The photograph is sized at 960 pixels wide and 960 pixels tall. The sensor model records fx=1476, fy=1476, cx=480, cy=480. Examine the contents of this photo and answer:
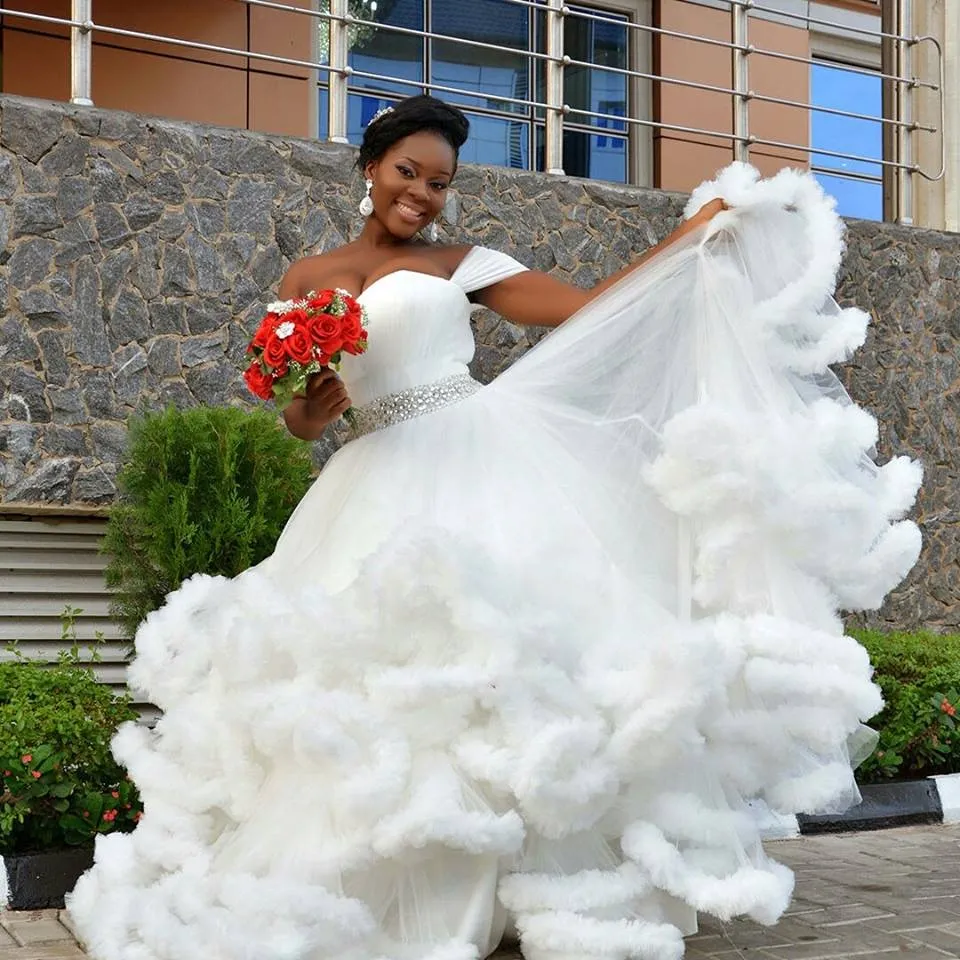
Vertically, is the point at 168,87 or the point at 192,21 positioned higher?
the point at 192,21

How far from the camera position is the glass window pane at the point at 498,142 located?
12328 mm

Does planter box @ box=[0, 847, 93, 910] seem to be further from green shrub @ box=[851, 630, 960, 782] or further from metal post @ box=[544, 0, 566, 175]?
metal post @ box=[544, 0, 566, 175]

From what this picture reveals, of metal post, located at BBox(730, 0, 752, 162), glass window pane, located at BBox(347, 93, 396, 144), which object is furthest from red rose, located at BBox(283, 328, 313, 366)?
glass window pane, located at BBox(347, 93, 396, 144)

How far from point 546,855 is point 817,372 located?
1.45 metres

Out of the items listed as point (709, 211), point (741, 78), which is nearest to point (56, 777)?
point (709, 211)

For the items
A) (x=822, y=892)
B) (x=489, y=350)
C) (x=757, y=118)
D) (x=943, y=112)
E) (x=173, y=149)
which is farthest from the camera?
(x=757, y=118)

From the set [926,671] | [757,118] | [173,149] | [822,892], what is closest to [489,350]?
[173,149]

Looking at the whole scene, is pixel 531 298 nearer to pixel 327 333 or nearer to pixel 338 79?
pixel 327 333

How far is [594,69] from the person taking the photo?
35.7 feet

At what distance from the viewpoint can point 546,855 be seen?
141 inches

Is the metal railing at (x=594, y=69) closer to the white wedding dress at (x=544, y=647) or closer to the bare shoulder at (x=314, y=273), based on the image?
the bare shoulder at (x=314, y=273)

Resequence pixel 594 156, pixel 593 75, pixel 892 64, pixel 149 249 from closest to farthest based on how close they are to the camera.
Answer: pixel 149 249 → pixel 892 64 → pixel 593 75 → pixel 594 156

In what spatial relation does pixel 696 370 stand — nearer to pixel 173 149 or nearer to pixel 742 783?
pixel 742 783

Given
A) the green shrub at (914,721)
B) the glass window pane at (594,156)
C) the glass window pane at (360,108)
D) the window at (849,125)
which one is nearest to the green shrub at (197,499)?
the green shrub at (914,721)
